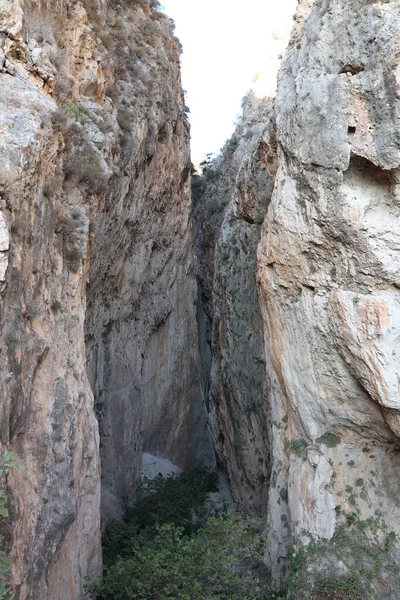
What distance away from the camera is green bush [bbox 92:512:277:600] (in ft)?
39.0

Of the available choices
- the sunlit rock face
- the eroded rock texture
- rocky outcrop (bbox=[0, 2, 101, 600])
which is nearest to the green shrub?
the eroded rock texture

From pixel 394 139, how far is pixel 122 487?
1450cm

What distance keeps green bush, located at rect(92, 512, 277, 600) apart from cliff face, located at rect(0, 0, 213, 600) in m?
0.91

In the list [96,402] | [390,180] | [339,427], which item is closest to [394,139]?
[390,180]

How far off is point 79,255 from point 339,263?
544 centimetres

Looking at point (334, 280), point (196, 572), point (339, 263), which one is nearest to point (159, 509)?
point (196, 572)

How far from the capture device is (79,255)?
1266cm

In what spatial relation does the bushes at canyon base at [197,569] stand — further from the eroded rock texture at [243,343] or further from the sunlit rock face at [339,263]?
the eroded rock texture at [243,343]

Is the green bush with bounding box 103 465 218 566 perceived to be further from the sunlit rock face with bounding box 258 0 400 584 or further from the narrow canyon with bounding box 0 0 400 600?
the sunlit rock face with bounding box 258 0 400 584

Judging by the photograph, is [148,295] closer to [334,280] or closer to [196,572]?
[334,280]

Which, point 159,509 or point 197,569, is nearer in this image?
point 197,569

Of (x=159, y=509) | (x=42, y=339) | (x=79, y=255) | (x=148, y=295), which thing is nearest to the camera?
(x=42, y=339)

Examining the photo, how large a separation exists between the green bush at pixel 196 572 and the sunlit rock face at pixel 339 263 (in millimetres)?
1348

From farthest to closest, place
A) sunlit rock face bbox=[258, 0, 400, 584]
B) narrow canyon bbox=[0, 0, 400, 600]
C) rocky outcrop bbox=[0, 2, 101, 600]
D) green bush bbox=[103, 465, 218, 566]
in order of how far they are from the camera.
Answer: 1. green bush bbox=[103, 465, 218, 566]
2. sunlit rock face bbox=[258, 0, 400, 584]
3. narrow canyon bbox=[0, 0, 400, 600]
4. rocky outcrop bbox=[0, 2, 101, 600]
